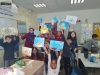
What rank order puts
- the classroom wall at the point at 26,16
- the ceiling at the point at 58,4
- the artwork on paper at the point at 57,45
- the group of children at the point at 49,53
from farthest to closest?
the classroom wall at the point at 26,16, the ceiling at the point at 58,4, the group of children at the point at 49,53, the artwork on paper at the point at 57,45

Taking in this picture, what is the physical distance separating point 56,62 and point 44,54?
1.23 ft

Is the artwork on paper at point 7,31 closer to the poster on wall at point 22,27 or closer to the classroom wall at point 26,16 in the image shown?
the classroom wall at point 26,16

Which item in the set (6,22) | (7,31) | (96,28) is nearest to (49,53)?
(7,31)

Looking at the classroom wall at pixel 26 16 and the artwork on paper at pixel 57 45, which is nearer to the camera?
the artwork on paper at pixel 57 45

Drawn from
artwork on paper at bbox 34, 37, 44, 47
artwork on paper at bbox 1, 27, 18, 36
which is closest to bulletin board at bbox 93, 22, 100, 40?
artwork on paper at bbox 34, 37, 44, 47

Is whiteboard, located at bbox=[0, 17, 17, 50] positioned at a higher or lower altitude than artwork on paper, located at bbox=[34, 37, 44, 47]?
higher

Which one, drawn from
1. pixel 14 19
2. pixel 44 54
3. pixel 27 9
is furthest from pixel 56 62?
pixel 27 9

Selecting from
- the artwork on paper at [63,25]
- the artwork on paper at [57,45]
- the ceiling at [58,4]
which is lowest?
the artwork on paper at [57,45]

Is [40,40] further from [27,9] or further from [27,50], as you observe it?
[27,9]

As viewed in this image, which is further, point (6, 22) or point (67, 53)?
point (6, 22)

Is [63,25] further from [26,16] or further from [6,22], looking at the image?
[26,16]

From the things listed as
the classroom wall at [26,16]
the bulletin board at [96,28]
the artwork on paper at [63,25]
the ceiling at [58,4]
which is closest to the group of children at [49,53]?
the artwork on paper at [63,25]

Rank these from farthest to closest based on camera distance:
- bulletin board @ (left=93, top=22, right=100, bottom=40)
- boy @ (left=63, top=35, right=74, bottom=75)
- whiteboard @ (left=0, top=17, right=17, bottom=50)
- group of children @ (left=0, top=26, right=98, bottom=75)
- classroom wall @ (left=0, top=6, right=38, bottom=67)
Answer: bulletin board @ (left=93, top=22, right=100, bottom=40), classroom wall @ (left=0, top=6, right=38, bottom=67), whiteboard @ (left=0, top=17, right=17, bottom=50), boy @ (left=63, top=35, right=74, bottom=75), group of children @ (left=0, top=26, right=98, bottom=75)

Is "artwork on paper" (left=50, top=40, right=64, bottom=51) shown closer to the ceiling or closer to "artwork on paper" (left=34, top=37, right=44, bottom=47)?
"artwork on paper" (left=34, top=37, right=44, bottom=47)
